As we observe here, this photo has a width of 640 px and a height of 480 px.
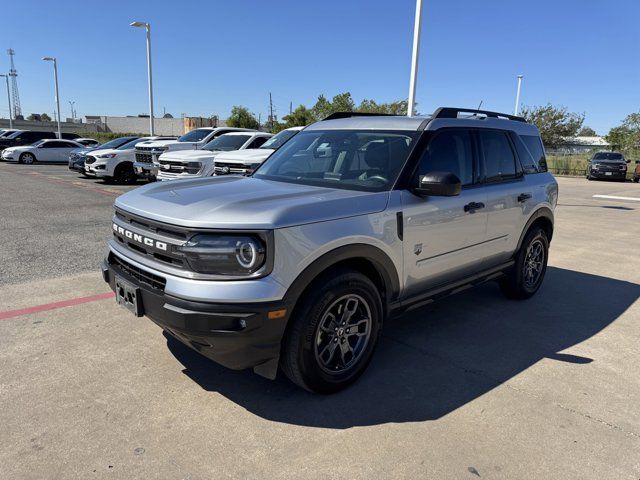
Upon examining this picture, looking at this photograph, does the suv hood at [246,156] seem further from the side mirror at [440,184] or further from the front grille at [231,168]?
the side mirror at [440,184]

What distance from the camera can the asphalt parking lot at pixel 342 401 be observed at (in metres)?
2.59

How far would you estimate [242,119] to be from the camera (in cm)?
6366

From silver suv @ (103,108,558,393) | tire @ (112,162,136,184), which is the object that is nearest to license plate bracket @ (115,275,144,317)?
silver suv @ (103,108,558,393)

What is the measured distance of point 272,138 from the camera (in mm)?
12672

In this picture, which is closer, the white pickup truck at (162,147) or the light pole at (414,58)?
the light pole at (414,58)

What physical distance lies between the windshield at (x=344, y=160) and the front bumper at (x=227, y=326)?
1.31m

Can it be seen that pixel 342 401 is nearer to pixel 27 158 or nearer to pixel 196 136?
pixel 196 136

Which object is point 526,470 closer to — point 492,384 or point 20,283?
point 492,384

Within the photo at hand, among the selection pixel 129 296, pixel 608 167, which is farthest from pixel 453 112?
pixel 608 167

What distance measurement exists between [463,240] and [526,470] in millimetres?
1981

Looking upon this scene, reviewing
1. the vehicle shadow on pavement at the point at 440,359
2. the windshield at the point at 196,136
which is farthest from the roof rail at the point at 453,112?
the windshield at the point at 196,136

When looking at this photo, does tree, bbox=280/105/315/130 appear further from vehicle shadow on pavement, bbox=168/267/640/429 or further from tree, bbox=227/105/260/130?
vehicle shadow on pavement, bbox=168/267/640/429

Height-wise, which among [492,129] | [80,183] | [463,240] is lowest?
A: [80,183]

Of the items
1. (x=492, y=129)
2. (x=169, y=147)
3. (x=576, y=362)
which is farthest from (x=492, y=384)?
(x=169, y=147)
